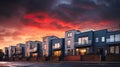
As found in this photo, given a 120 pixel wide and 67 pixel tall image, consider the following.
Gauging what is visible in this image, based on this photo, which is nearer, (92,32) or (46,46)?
(92,32)

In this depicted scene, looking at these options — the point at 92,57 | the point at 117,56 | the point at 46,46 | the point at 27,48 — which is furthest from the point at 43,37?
the point at 117,56

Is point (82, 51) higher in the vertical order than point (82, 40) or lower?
lower

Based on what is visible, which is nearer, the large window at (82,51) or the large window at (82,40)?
the large window at (82,51)

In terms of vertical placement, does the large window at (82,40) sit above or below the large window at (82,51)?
above

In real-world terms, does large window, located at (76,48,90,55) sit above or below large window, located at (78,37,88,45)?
below

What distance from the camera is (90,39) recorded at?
82375 millimetres

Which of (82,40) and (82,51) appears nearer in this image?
(82,40)

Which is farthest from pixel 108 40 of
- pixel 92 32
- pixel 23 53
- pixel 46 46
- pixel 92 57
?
pixel 23 53

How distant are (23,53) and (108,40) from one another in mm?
77242

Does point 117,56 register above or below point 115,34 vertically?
below

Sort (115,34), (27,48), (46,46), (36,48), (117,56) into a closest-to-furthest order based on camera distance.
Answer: (117,56)
(115,34)
(46,46)
(36,48)
(27,48)

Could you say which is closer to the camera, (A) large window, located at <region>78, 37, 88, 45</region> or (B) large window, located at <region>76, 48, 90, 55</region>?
(B) large window, located at <region>76, 48, 90, 55</region>

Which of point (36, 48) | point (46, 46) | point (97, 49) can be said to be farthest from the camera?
point (36, 48)

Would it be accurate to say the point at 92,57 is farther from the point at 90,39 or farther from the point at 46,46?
the point at 46,46
